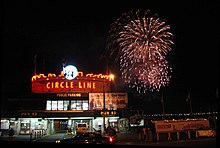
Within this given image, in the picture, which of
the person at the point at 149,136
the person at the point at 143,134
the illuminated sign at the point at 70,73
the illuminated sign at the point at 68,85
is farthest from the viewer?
the illuminated sign at the point at 70,73

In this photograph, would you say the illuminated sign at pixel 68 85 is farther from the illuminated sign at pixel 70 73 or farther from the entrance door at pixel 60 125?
the entrance door at pixel 60 125

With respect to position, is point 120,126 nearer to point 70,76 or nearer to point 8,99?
point 70,76

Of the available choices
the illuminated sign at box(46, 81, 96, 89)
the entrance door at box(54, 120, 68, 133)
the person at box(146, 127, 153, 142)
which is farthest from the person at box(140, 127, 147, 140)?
the illuminated sign at box(46, 81, 96, 89)

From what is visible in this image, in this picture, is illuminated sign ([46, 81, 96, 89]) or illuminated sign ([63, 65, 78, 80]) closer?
illuminated sign ([46, 81, 96, 89])

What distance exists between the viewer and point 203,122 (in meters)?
31.6

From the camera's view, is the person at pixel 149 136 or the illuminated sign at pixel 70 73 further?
the illuminated sign at pixel 70 73

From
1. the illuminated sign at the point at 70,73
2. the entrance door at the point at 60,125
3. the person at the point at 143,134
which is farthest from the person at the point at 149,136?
the illuminated sign at the point at 70,73

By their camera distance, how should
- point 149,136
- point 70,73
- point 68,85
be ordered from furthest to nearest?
point 70,73, point 68,85, point 149,136

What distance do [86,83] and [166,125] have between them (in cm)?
3354

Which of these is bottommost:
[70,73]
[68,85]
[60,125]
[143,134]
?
[60,125]

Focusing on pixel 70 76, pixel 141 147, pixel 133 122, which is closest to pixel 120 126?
pixel 133 122

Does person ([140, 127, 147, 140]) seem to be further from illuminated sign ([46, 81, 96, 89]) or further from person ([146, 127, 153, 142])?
illuminated sign ([46, 81, 96, 89])

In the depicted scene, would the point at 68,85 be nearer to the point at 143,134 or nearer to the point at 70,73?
the point at 70,73

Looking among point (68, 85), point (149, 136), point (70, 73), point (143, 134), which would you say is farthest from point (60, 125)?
point (149, 136)
